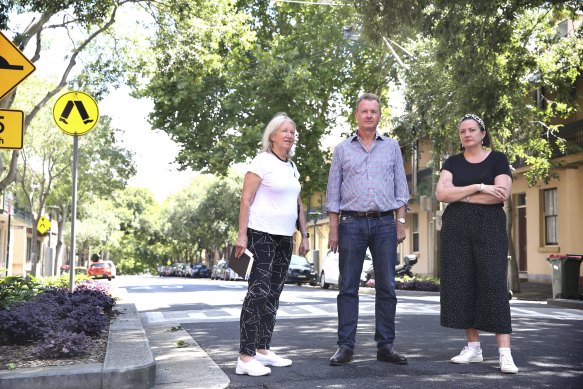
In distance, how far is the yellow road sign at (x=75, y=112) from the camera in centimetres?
1027

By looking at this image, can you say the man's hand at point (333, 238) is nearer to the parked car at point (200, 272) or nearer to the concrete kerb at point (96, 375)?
the concrete kerb at point (96, 375)

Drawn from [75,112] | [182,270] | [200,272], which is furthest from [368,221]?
[182,270]

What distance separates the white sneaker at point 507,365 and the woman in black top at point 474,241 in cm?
29

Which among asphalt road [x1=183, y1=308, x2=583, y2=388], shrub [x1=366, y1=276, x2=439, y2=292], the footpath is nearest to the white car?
shrub [x1=366, y1=276, x2=439, y2=292]

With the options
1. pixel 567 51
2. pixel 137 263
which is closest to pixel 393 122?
pixel 567 51

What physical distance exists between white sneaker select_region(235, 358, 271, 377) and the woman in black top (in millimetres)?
1524

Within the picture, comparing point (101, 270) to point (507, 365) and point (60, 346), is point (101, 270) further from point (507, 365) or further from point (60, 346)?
point (507, 365)

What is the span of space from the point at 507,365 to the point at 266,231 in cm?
201

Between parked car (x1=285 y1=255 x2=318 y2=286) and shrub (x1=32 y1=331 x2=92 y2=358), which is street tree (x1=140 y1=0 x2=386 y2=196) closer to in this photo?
parked car (x1=285 y1=255 x2=318 y2=286)

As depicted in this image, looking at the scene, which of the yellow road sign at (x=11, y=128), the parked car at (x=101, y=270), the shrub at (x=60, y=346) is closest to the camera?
the shrub at (x=60, y=346)

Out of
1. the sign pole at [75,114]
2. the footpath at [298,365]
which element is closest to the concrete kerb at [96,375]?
the footpath at [298,365]

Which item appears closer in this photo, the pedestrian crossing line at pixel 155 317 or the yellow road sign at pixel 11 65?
the yellow road sign at pixel 11 65

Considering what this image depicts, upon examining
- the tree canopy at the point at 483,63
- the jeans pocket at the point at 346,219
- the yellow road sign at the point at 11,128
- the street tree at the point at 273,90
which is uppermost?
the street tree at the point at 273,90

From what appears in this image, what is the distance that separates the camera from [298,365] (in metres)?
6.08
